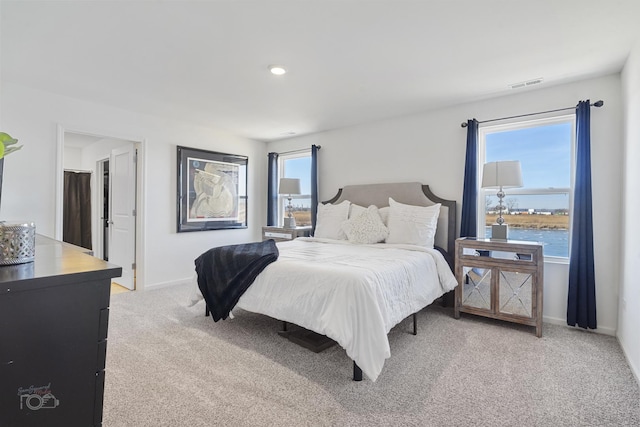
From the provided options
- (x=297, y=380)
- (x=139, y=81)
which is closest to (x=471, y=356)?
(x=297, y=380)

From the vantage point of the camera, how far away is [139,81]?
10.3 ft

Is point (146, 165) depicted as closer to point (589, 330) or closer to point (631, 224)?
point (631, 224)

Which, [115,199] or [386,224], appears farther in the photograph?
[115,199]

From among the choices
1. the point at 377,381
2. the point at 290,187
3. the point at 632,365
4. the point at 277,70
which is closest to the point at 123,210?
the point at 290,187

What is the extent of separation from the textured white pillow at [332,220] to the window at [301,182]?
90cm

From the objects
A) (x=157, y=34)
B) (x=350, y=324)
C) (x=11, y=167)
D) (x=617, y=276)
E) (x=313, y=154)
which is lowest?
(x=350, y=324)

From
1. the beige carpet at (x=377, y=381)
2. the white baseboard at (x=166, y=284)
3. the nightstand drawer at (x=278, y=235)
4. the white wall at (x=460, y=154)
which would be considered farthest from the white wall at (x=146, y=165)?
the beige carpet at (x=377, y=381)

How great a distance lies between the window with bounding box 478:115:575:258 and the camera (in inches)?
129

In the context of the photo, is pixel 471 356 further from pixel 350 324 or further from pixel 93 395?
pixel 93 395

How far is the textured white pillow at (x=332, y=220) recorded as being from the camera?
13.9ft

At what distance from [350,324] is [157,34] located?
241 cm

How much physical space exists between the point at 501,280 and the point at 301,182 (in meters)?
3.33

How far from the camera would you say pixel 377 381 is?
7.01 feet

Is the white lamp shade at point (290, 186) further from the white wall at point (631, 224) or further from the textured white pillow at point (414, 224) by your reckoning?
the white wall at point (631, 224)
